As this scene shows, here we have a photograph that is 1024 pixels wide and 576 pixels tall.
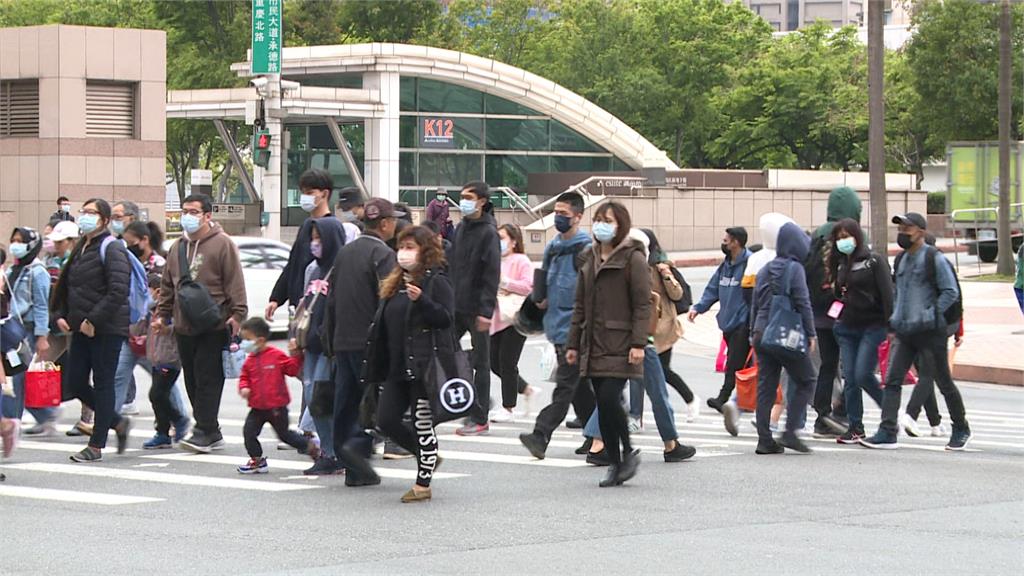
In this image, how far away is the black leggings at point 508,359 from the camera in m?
14.1

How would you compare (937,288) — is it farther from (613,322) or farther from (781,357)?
(613,322)

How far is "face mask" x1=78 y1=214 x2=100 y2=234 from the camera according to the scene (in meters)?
12.1

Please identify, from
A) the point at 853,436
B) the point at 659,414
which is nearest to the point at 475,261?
the point at 659,414

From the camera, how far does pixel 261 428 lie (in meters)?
11.3

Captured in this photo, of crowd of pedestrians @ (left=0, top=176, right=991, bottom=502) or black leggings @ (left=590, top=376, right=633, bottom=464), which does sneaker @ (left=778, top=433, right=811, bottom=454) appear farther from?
black leggings @ (left=590, top=376, right=633, bottom=464)

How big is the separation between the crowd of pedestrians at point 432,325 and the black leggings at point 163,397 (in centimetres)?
2

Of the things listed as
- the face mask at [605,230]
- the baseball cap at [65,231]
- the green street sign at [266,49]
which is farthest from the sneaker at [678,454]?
the green street sign at [266,49]

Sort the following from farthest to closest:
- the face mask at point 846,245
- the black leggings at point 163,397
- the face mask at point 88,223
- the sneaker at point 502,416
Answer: the sneaker at point 502,416, the face mask at point 846,245, the black leggings at point 163,397, the face mask at point 88,223

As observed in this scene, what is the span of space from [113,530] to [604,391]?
3.22 metres

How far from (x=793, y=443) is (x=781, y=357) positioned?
0.66 meters

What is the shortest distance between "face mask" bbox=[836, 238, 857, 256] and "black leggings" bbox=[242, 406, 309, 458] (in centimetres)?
444

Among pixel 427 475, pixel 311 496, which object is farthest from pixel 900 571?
pixel 311 496

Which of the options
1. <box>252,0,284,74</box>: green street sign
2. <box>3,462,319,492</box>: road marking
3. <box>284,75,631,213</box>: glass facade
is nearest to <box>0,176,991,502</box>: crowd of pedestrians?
<box>3,462,319,492</box>: road marking

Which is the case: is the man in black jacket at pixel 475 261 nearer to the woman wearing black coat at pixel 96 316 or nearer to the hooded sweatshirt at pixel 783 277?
the hooded sweatshirt at pixel 783 277
